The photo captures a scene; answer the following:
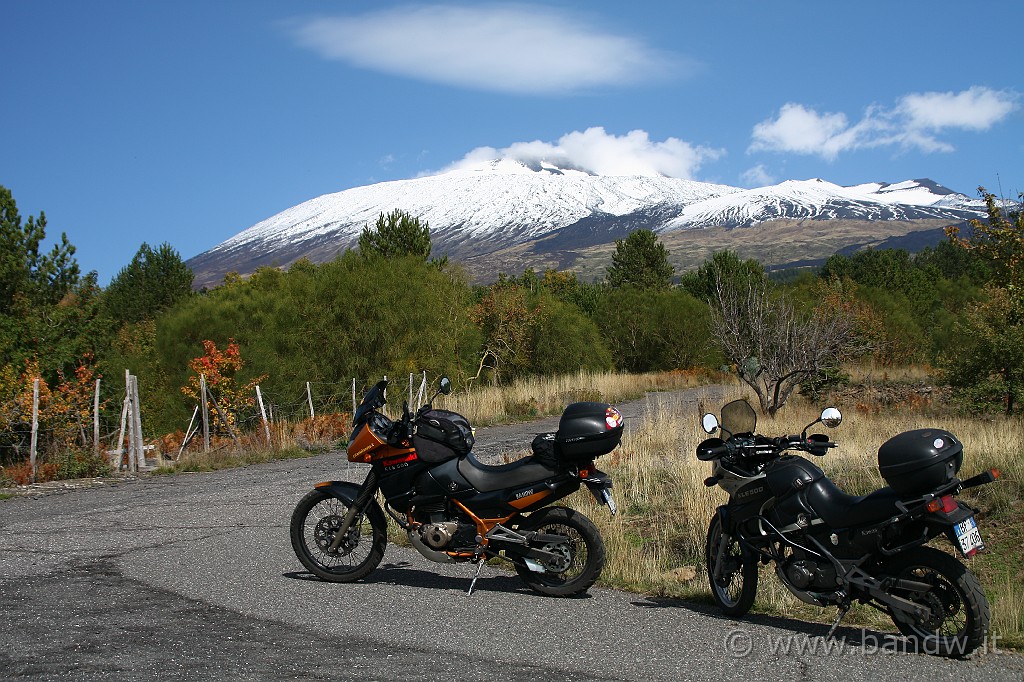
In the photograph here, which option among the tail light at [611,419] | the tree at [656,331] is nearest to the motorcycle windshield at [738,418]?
the tail light at [611,419]

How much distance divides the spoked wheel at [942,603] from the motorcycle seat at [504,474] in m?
2.45

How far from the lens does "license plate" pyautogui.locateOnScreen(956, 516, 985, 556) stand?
496 cm

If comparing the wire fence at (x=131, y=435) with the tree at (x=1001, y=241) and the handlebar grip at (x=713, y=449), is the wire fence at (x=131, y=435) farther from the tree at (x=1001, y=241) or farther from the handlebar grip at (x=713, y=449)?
the tree at (x=1001, y=241)

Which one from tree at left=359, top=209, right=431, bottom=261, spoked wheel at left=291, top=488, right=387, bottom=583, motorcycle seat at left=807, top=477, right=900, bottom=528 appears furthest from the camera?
tree at left=359, top=209, right=431, bottom=261

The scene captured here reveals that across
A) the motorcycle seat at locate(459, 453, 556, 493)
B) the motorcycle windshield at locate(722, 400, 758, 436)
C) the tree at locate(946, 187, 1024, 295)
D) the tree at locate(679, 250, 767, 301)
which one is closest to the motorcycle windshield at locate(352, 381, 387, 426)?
the motorcycle seat at locate(459, 453, 556, 493)

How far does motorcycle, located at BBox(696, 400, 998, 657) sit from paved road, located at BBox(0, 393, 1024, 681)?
225mm

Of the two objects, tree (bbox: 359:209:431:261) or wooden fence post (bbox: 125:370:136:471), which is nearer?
wooden fence post (bbox: 125:370:136:471)

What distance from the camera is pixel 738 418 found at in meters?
6.50

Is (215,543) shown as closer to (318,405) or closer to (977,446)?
(977,446)

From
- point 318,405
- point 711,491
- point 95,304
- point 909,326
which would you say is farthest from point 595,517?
point 909,326

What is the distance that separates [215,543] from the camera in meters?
8.84

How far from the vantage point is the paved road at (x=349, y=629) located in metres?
5.04

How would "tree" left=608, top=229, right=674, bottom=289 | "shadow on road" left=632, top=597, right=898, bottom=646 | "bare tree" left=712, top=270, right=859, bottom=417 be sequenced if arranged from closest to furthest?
1. "shadow on road" left=632, top=597, right=898, bottom=646
2. "bare tree" left=712, top=270, right=859, bottom=417
3. "tree" left=608, top=229, right=674, bottom=289

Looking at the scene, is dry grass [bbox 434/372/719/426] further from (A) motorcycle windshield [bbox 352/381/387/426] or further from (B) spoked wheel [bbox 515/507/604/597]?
(B) spoked wheel [bbox 515/507/604/597]
